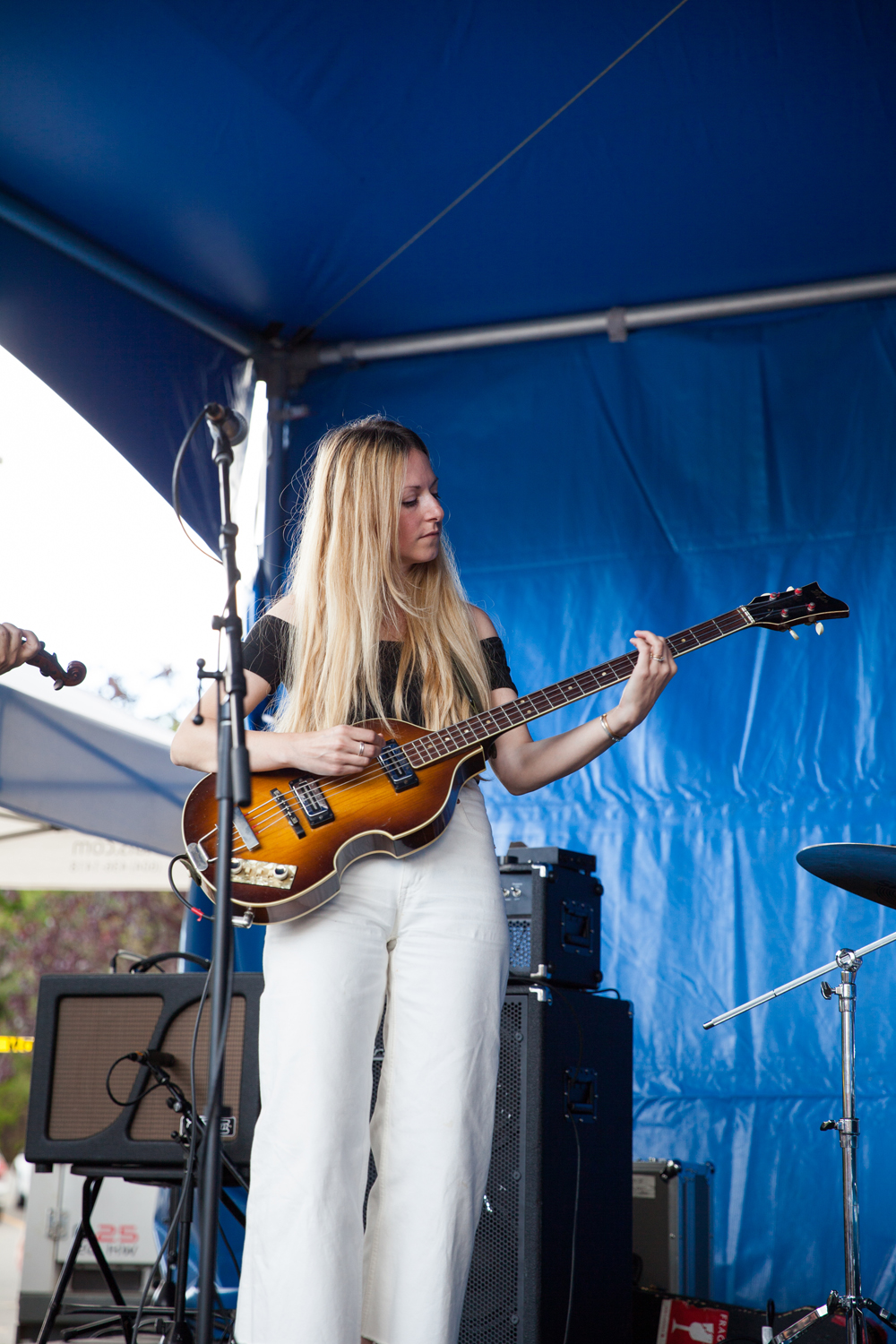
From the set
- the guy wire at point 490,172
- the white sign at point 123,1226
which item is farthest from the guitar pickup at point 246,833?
the white sign at point 123,1226

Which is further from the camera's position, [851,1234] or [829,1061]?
[829,1061]

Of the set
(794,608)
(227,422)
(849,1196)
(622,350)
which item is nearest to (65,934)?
(622,350)

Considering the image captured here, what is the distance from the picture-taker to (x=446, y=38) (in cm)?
295

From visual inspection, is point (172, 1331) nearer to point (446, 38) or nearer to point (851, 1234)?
point (851, 1234)

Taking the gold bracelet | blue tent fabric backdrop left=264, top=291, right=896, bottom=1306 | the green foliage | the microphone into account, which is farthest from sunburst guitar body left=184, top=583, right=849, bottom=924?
the green foliage

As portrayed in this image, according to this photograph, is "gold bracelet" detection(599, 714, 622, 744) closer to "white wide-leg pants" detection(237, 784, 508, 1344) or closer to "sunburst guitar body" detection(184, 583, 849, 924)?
"sunburst guitar body" detection(184, 583, 849, 924)

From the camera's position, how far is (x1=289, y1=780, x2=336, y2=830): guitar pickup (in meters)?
1.87

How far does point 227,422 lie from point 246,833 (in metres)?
0.60

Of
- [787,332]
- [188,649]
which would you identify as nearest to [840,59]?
[787,332]

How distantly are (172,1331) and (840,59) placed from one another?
3011mm

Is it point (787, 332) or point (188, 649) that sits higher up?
point (787, 332)

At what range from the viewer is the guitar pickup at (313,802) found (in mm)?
1868

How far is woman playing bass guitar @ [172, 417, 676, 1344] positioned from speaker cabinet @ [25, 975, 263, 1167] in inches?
30.7

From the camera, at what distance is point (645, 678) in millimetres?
2082
